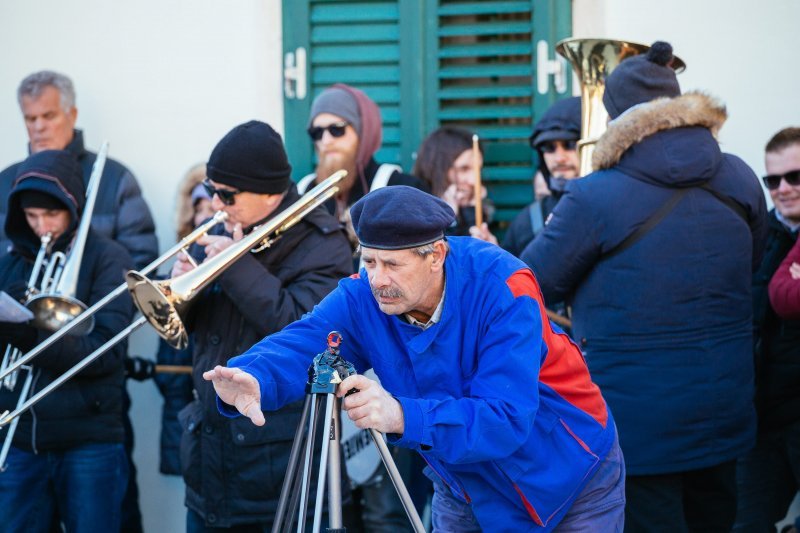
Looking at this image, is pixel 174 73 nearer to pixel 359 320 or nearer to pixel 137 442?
pixel 137 442

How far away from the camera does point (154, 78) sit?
6309mm

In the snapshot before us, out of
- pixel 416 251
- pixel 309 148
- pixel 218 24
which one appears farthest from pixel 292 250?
pixel 218 24

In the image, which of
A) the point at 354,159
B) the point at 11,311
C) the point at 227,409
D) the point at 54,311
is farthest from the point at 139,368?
the point at 227,409

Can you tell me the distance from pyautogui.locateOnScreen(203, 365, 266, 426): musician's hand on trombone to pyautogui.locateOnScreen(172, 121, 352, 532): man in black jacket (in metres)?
1.04

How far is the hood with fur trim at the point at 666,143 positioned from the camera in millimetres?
4051

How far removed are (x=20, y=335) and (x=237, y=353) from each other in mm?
1104

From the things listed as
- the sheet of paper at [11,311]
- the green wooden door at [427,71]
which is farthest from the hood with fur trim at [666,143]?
the sheet of paper at [11,311]

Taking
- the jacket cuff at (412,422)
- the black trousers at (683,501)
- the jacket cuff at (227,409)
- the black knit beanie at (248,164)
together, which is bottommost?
the black trousers at (683,501)

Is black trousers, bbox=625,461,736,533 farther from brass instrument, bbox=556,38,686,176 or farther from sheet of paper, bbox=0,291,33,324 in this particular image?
sheet of paper, bbox=0,291,33,324

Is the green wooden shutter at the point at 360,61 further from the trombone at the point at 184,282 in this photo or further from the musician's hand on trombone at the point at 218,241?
the musician's hand on trombone at the point at 218,241

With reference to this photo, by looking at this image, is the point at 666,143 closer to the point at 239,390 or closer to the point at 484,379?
the point at 484,379

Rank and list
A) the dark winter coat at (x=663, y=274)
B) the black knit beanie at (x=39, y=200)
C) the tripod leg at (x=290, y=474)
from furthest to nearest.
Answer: the black knit beanie at (x=39, y=200), the dark winter coat at (x=663, y=274), the tripod leg at (x=290, y=474)

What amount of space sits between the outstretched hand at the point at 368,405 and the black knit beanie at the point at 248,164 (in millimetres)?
1569

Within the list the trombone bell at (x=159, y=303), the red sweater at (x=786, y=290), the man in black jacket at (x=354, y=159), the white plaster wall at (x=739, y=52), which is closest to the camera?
the trombone bell at (x=159, y=303)
